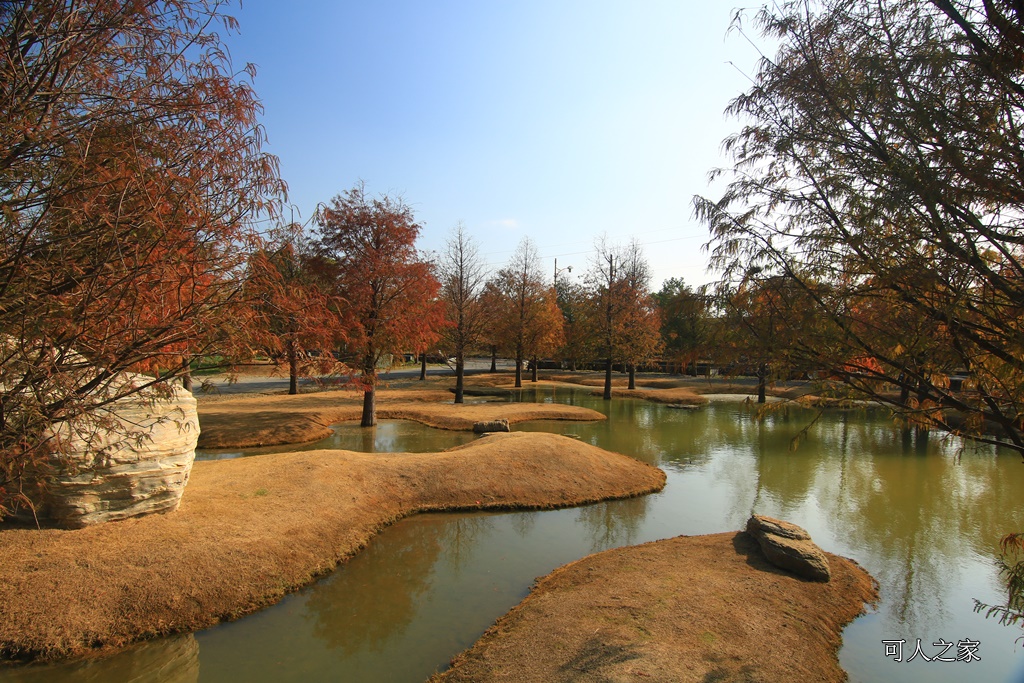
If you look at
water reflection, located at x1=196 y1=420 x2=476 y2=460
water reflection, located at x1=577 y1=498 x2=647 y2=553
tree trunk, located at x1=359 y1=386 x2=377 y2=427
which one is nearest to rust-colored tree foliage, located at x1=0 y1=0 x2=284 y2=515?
water reflection, located at x1=577 y1=498 x2=647 y2=553

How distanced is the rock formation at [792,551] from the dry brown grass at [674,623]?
0.19 metres

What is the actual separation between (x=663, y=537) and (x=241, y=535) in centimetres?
769

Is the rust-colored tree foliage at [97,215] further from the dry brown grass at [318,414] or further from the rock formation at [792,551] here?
the dry brown grass at [318,414]

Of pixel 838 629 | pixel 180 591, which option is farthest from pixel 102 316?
pixel 838 629

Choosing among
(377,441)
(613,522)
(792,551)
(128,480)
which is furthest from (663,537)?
(377,441)

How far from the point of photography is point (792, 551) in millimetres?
8773

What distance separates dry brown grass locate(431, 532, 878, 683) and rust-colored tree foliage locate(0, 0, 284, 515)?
471cm

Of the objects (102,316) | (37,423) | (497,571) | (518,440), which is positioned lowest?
(497,571)

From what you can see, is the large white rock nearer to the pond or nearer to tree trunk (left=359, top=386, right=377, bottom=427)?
the pond

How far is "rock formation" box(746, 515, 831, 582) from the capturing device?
8.62 m

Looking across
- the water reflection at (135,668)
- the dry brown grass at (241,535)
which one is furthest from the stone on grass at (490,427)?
the water reflection at (135,668)

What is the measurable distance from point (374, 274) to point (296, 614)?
14295 mm

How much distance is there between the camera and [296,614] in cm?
780

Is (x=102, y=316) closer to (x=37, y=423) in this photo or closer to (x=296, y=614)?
(x=37, y=423)
